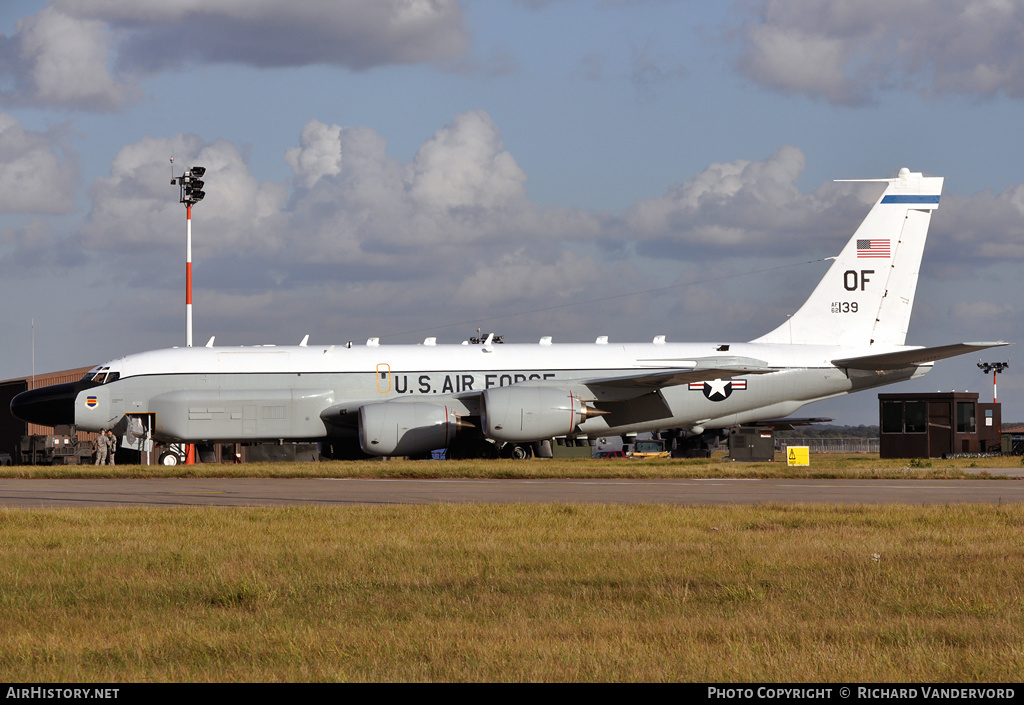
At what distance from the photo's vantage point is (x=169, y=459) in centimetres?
3431

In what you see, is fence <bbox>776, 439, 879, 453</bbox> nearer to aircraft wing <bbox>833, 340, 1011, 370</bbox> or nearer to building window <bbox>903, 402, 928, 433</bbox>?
building window <bbox>903, 402, 928, 433</bbox>

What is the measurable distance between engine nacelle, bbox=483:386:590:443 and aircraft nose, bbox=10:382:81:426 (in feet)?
43.4

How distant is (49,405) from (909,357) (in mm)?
27789

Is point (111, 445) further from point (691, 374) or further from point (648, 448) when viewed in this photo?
point (648, 448)

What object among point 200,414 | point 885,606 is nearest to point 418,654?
point 885,606

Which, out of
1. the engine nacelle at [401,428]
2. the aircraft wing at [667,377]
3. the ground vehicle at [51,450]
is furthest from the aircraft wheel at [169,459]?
the aircraft wing at [667,377]

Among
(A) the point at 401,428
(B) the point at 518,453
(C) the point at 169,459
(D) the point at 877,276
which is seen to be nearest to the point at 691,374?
(B) the point at 518,453

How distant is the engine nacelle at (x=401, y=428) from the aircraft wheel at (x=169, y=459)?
668 cm

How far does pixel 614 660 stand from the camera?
6.29m

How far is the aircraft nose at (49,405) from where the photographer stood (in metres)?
33.9

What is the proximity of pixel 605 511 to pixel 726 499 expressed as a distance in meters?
3.66

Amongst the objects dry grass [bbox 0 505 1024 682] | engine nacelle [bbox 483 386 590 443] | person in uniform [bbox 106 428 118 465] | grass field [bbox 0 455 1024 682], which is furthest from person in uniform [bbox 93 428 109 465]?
dry grass [bbox 0 505 1024 682]

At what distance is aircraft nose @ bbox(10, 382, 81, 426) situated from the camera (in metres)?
33.9
